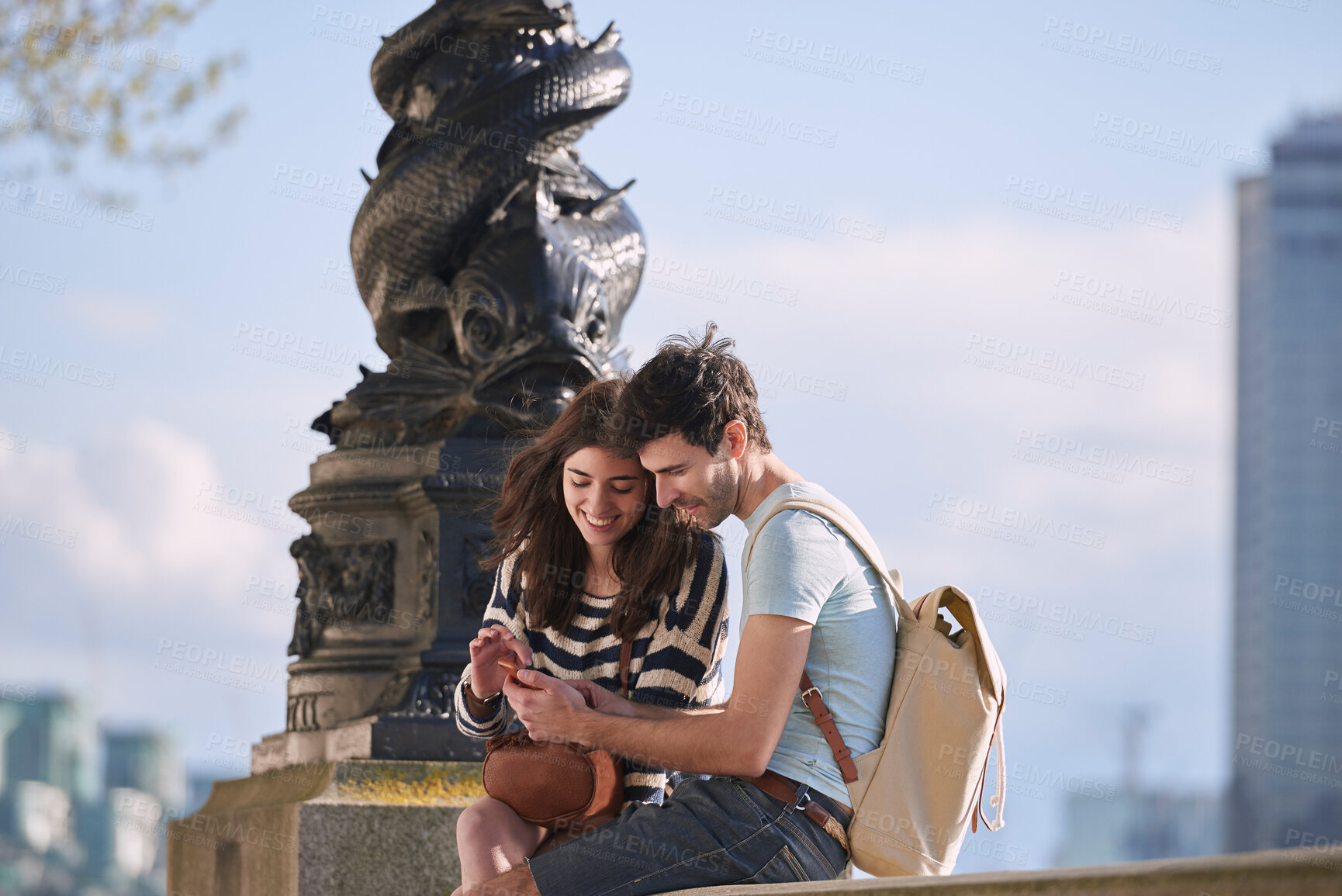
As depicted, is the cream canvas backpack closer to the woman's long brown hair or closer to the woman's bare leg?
the woman's long brown hair

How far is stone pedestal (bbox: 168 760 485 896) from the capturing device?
17.8 feet

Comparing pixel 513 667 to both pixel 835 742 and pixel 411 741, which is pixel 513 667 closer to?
pixel 835 742

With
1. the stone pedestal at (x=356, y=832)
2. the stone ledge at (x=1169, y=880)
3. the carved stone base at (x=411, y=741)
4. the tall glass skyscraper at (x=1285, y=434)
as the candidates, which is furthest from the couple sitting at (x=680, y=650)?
the tall glass skyscraper at (x=1285, y=434)

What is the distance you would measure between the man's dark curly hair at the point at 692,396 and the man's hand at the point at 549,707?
0.51 metres

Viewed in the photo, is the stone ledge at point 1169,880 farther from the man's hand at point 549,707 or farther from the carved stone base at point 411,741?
the carved stone base at point 411,741

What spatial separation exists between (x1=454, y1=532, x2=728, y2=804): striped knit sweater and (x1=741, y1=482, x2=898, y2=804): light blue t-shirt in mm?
382

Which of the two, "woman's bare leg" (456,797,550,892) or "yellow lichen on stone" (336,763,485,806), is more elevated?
"woman's bare leg" (456,797,550,892)

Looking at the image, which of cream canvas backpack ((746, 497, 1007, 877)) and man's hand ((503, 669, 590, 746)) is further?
man's hand ((503, 669, 590, 746))

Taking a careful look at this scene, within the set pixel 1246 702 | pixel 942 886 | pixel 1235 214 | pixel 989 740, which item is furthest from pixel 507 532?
pixel 1246 702

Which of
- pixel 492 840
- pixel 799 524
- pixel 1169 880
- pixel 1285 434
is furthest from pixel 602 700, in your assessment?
pixel 1285 434

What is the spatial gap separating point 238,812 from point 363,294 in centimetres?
221

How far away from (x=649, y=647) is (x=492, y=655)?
352 mm

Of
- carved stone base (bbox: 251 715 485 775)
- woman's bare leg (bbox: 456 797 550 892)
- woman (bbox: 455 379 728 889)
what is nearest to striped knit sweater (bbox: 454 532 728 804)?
woman (bbox: 455 379 728 889)

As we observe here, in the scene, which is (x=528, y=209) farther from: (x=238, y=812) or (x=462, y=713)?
(x=462, y=713)
